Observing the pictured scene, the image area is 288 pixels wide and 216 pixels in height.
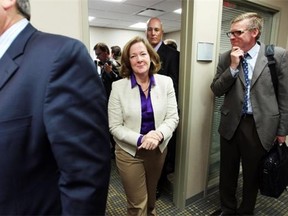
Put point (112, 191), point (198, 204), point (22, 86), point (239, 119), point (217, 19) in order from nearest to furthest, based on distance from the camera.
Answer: point (22, 86) → point (239, 119) → point (217, 19) → point (198, 204) → point (112, 191)

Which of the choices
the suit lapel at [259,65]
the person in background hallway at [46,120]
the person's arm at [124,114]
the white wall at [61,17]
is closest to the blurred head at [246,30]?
the suit lapel at [259,65]

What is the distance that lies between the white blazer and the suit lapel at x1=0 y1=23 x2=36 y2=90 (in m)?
0.86

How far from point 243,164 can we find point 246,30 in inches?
38.6

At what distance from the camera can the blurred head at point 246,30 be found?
4.90 feet

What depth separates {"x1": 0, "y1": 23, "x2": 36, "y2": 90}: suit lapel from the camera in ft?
1.86

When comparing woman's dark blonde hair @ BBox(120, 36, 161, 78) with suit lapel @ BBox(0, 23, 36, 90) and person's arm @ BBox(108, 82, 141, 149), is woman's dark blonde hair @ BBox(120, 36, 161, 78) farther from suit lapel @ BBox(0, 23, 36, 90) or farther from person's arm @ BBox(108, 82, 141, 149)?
suit lapel @ BBox(0, 23, 36, 90)

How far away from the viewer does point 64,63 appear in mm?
569

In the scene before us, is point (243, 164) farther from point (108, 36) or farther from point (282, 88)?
point (108, 36)

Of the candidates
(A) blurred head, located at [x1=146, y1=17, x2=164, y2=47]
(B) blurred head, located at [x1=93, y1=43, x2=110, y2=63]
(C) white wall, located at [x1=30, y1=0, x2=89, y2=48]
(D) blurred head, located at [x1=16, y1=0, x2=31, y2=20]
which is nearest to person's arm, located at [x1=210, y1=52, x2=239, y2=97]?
(A) blurred head, located at [x1=146, y1=17, x2=164, y2=47]

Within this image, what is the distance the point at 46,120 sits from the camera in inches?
22.3

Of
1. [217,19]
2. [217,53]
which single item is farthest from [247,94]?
[217,19]

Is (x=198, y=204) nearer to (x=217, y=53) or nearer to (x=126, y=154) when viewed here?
(x=126, y=154)

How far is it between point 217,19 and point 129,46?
2.64 ft

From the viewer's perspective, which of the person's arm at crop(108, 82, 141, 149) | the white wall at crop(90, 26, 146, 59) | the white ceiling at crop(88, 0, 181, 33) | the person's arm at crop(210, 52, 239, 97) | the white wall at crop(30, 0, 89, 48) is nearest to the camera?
the white wall at crop(30, 0, 89, 48)
